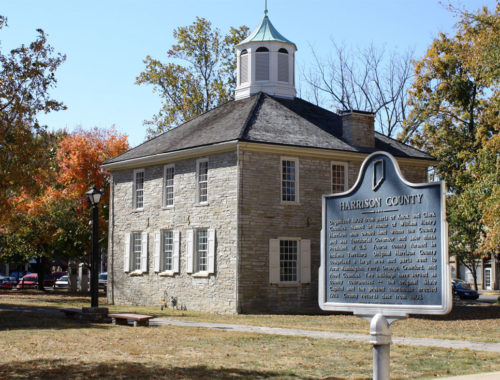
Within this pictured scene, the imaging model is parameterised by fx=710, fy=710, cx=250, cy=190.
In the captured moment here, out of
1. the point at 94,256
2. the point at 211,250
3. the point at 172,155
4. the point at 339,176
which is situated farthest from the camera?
the point at 172,155

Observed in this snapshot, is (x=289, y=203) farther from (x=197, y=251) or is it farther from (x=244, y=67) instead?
(x=244, y=67)

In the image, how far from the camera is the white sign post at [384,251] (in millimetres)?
7430

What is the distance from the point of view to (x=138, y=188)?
103ft

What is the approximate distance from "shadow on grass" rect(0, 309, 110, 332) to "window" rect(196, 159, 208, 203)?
7.45 m

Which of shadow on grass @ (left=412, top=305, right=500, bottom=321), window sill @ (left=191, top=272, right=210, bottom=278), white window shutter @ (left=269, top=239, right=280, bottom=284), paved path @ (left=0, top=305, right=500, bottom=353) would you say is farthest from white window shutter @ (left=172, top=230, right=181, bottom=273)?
shadow on grass @ (left=412, top=305, right=500, bottom=321)

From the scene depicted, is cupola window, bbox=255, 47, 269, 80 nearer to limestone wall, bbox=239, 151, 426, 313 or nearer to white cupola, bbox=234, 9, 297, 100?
white cupola, bbox=234, 9, 297, 100

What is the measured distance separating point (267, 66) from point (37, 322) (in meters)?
16.7

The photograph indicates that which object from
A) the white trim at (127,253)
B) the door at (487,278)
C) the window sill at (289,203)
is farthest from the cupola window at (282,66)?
the door at (487,278)

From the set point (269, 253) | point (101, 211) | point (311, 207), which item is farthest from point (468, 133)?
point (101, 211)

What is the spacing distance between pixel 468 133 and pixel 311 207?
12.1 m

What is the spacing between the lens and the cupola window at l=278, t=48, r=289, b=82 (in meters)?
32.1

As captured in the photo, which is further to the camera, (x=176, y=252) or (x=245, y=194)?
(x=176, y=252)

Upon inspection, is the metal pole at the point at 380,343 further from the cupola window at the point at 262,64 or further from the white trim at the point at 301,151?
the cupola window at the point at 262,64

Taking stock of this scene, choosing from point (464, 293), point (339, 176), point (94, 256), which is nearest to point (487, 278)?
point (464, 293)
